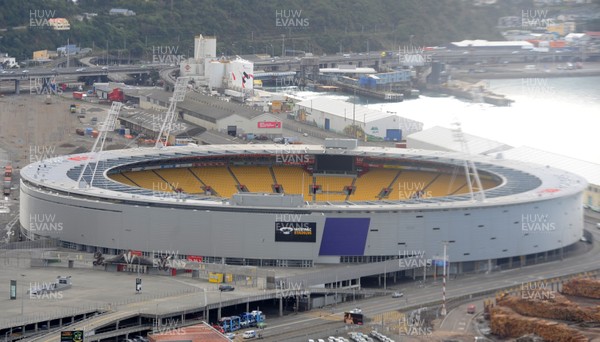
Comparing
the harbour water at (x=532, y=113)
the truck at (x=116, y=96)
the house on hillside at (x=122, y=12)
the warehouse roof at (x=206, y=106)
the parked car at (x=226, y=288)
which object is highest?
the house on hillside at (x=122, y=12)

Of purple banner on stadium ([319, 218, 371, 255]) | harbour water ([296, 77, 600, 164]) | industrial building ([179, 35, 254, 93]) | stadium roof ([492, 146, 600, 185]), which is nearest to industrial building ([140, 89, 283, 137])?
industrial building ([179, 35, 254, 93])

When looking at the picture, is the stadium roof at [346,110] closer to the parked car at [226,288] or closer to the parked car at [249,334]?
the parked car at [226,288]

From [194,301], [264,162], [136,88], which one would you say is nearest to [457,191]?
[264,162]

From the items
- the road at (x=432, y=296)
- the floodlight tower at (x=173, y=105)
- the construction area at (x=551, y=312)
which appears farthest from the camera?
the floodlight tower at (x=173, y=105)

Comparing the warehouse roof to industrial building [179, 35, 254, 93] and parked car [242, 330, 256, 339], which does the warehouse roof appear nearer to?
industrial building [179, 35, 254, 93]

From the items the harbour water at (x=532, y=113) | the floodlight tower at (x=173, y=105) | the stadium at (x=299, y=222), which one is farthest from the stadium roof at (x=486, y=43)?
the stadium at (x=299, y=222)

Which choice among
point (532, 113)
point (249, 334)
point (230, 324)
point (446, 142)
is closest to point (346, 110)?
point (532, 113)

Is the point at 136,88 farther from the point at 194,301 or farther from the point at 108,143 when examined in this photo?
the point at 194,301
